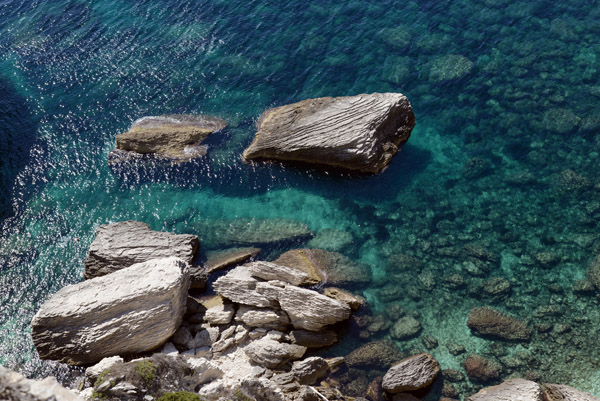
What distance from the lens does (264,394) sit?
2252 cm

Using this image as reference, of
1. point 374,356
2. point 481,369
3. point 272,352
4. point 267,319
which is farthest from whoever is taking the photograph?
point 267,319

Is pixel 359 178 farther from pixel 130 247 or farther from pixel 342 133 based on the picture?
pixel 130 247

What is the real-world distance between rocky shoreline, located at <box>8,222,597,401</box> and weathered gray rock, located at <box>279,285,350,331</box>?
0.18 ft

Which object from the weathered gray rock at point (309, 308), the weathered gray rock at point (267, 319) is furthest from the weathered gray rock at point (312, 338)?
the weathered gray rock at point (267, 319)

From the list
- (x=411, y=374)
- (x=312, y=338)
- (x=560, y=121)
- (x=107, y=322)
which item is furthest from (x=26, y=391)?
(x=560, y=121)

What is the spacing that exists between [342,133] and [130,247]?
52.8 ft

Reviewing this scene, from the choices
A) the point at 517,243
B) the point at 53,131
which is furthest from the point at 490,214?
the point at 53,131

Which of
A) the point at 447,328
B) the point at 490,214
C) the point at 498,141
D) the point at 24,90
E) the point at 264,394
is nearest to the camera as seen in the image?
the point at 264,394

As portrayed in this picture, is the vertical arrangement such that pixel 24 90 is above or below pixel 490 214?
above

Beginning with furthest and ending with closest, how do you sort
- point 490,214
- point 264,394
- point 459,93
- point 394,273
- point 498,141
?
point 459,93 → point 498,141 → point 490,214 → point 394,273 → point 264,394

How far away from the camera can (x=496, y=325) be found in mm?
27078

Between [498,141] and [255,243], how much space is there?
62.8 ft

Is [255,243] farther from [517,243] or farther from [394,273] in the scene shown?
[517,243]

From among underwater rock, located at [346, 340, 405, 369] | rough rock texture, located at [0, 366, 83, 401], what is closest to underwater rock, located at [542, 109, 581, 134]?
underwater rock, located at [346, 340, 405, 369]
